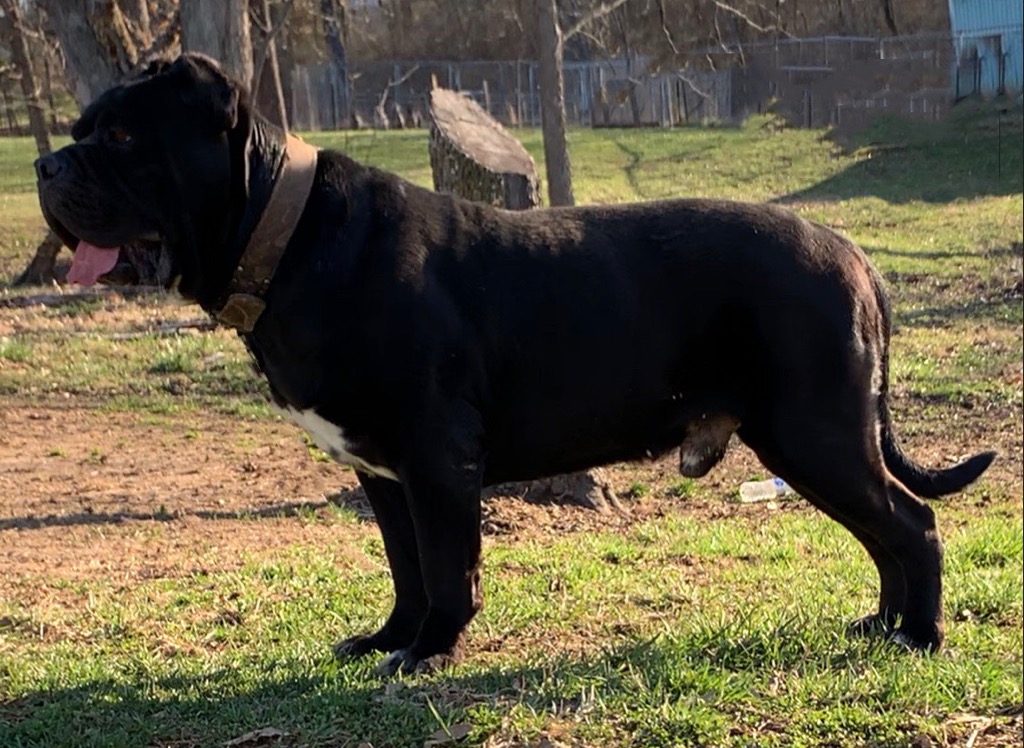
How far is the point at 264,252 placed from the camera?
4.15 metres

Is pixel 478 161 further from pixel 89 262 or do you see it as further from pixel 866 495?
pixel 866 495

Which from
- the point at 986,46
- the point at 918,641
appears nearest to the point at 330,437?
the point at 918,641

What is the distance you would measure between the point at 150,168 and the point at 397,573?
1.75 meters

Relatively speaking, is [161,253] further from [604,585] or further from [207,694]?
[604,585]

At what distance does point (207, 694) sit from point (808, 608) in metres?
2.39

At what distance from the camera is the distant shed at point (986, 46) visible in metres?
6.08

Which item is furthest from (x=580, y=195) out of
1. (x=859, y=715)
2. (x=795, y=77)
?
(x=859, y=715)

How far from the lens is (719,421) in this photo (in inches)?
182

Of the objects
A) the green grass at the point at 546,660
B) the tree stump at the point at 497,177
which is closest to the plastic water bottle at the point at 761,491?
the tree stump at the point at 497,177

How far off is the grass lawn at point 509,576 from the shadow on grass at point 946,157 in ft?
0.10

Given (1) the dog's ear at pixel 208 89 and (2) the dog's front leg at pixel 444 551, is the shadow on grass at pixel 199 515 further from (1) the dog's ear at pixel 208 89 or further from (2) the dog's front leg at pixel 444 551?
(1) the dog's ear at pixel 208 89

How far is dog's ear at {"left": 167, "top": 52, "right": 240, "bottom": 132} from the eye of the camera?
409 centimetres

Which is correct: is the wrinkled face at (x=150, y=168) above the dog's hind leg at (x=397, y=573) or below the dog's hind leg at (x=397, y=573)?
above

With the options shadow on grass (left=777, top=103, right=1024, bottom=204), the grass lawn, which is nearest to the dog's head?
the grass lawn
